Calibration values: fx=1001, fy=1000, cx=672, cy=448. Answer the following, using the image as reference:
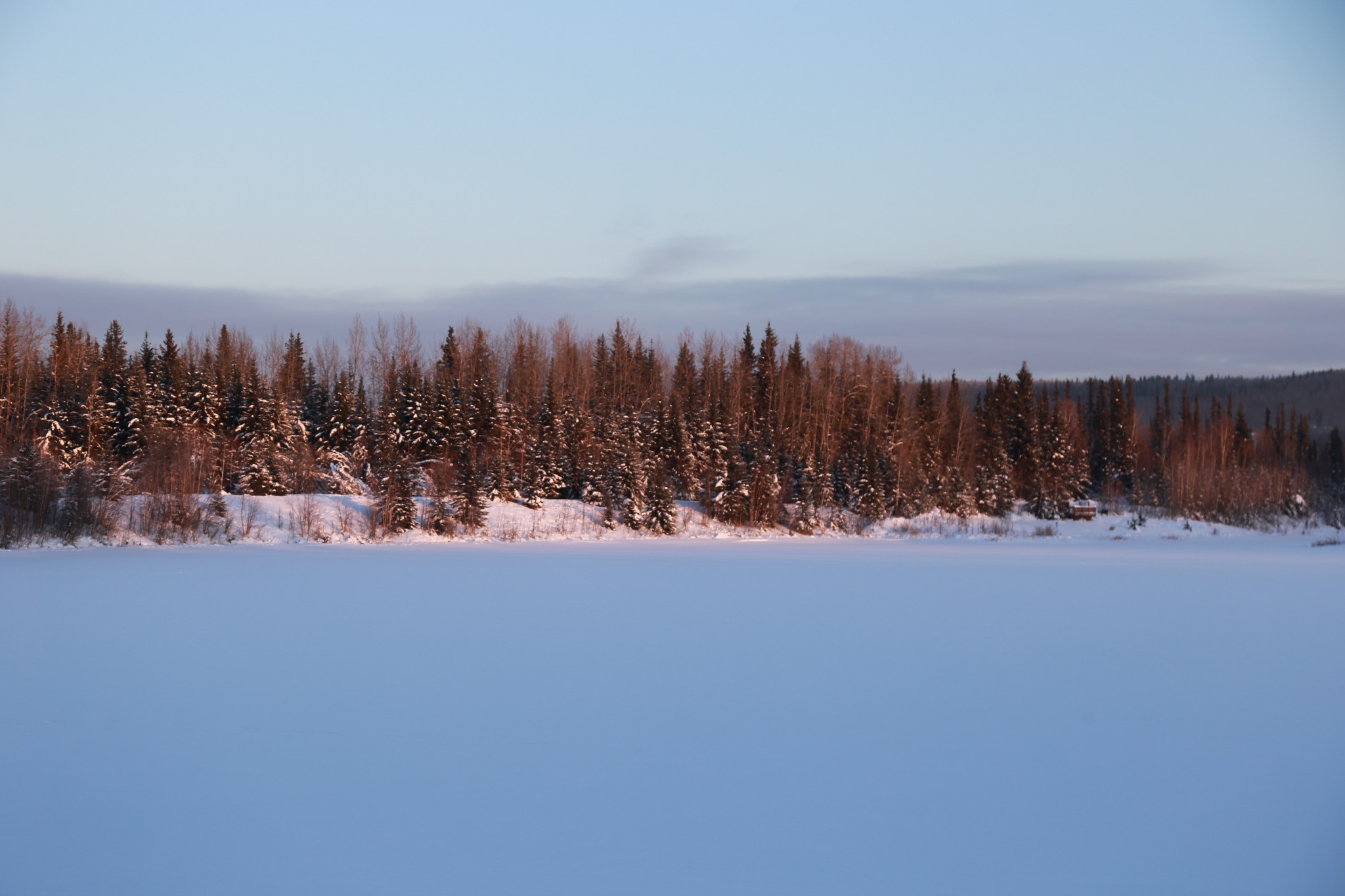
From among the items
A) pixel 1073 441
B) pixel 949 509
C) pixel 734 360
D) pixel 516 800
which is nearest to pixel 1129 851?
pixel 516 800

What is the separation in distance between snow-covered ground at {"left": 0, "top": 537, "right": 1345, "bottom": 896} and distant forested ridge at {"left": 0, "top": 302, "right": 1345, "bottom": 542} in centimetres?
2090

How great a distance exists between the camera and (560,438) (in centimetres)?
4644

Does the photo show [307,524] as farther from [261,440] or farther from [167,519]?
[261,440]

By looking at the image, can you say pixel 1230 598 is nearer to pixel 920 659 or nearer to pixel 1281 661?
pixel 1281 661

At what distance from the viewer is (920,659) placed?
11047 mm

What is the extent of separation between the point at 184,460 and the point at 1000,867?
1264 inches

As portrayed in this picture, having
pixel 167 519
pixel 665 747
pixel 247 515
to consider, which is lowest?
pixel 247 515

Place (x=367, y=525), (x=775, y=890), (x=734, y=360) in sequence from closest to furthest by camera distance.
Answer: (x=775, y=890) → (x=367, y=525) → (x=734, y=360)

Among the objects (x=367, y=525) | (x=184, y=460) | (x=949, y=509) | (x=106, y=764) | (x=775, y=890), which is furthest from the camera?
(x=949, y=509)

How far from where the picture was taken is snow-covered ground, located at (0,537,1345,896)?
17.7ft

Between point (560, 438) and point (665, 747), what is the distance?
129 feet

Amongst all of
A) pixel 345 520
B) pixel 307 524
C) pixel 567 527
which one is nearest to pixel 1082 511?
pixel 567 527

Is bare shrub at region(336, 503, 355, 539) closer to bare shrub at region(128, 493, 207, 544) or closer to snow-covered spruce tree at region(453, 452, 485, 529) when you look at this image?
snow-covered spruce tree at region(453, 452, 485, 529)

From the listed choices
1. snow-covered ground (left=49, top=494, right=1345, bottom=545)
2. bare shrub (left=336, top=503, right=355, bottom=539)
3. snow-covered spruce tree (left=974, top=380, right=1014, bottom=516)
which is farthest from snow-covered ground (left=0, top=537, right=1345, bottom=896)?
snow-covered spruce tree (left=974, top=380, right=1014, bottom=516)
